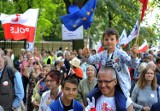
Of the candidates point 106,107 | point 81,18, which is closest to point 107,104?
point 106,107

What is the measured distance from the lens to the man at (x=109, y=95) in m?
3.50

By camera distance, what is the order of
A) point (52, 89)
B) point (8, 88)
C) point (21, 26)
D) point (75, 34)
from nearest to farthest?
point (52, 89)
point (8, 88)
point (21, 26)
point (75, 34)

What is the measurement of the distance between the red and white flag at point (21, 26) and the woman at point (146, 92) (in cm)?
543

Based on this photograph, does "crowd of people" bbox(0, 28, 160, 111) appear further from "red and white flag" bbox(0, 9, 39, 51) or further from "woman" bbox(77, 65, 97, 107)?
"red and white flag" bbox(0, 9, 39, 51)

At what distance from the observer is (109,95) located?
358 centimetres

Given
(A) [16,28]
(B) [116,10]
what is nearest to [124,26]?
(B) [116,10]

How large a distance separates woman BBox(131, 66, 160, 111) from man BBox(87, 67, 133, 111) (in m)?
2.69

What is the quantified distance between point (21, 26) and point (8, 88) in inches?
241

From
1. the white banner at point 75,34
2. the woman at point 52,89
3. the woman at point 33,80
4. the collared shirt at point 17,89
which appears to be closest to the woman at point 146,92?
the woman at point 52,89

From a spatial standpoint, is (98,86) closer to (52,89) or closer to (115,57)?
(115,57)

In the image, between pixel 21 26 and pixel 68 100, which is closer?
pixel 68 100

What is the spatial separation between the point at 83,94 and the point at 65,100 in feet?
9.88

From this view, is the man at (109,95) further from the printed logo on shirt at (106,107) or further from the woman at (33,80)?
the woman at (33,80)

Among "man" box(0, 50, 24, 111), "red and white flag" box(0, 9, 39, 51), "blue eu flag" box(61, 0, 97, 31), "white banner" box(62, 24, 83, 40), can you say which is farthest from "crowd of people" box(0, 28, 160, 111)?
"white banner" box(62, 24, 83, 40)
